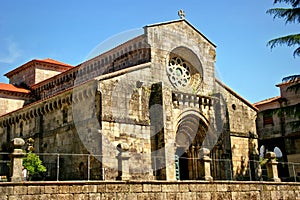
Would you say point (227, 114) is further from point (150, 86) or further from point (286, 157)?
point (286, 157)

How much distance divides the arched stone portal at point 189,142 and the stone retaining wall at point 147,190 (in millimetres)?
4986

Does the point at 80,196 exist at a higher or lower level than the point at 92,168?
lower

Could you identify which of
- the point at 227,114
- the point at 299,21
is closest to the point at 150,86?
the point at 227,114

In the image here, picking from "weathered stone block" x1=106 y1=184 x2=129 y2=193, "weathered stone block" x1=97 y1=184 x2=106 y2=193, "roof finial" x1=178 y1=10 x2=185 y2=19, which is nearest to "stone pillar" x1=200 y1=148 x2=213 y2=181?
"weathered stone block" x1=106 y1=184 x2=129 y2=193

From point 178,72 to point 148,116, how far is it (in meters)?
4.10

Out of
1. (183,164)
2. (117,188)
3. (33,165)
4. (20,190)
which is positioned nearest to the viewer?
(20,190)

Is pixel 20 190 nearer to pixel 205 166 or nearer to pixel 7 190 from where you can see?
Answer: pixel 7 190

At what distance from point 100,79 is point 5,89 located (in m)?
14.2

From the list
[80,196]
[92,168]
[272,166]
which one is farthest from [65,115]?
[272,166]

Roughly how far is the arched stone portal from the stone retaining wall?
4986mm

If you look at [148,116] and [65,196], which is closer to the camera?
[65,196]

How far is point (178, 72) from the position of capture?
71.1ft

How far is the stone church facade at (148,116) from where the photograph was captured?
1734 cm

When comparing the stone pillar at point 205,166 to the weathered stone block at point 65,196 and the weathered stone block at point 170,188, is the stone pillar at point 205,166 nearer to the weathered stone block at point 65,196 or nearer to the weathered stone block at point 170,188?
the weathered stone block at point 170,188
